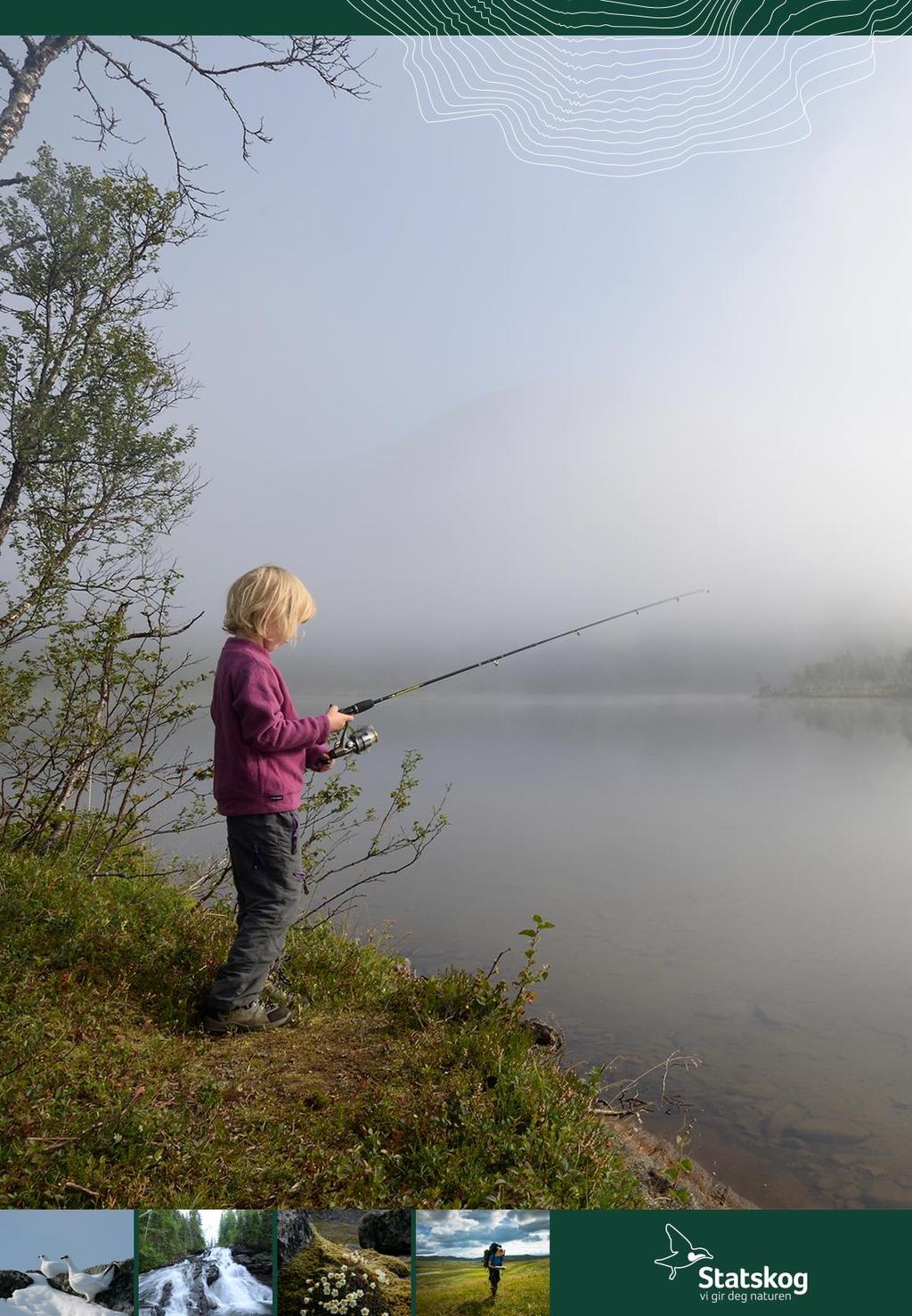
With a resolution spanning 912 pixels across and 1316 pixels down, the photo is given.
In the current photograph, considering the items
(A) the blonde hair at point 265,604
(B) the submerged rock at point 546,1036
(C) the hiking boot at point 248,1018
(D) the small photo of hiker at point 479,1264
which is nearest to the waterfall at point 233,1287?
(D) the small photo of hiker at point 479,1264

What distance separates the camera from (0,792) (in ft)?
18.2

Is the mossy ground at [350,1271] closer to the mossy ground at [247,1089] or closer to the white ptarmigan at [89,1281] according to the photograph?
the mossy ground at [247,1089]

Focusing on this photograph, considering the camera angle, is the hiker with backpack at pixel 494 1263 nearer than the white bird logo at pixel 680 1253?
Yes

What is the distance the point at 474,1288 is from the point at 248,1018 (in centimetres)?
154

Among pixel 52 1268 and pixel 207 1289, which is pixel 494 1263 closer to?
pixel 207 1289

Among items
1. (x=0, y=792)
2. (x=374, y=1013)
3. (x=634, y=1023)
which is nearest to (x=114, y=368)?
(x=0, y=792)

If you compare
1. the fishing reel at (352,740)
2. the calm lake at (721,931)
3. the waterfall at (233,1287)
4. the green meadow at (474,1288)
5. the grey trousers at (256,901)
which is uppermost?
→ the fishing reel at (352,740)

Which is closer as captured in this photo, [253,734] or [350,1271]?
[350,1271]

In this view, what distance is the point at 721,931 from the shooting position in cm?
809

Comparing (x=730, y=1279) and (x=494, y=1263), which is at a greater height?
(x=494, y=1263)

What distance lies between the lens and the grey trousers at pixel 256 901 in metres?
3.79

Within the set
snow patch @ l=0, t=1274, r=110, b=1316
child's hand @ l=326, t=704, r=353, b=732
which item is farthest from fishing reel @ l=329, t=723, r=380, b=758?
snow patch @ l=0, t=1274, r=110, b=1316

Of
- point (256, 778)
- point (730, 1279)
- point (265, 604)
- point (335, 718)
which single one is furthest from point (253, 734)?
point (730, 1279)

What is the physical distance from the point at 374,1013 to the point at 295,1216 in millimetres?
1544
